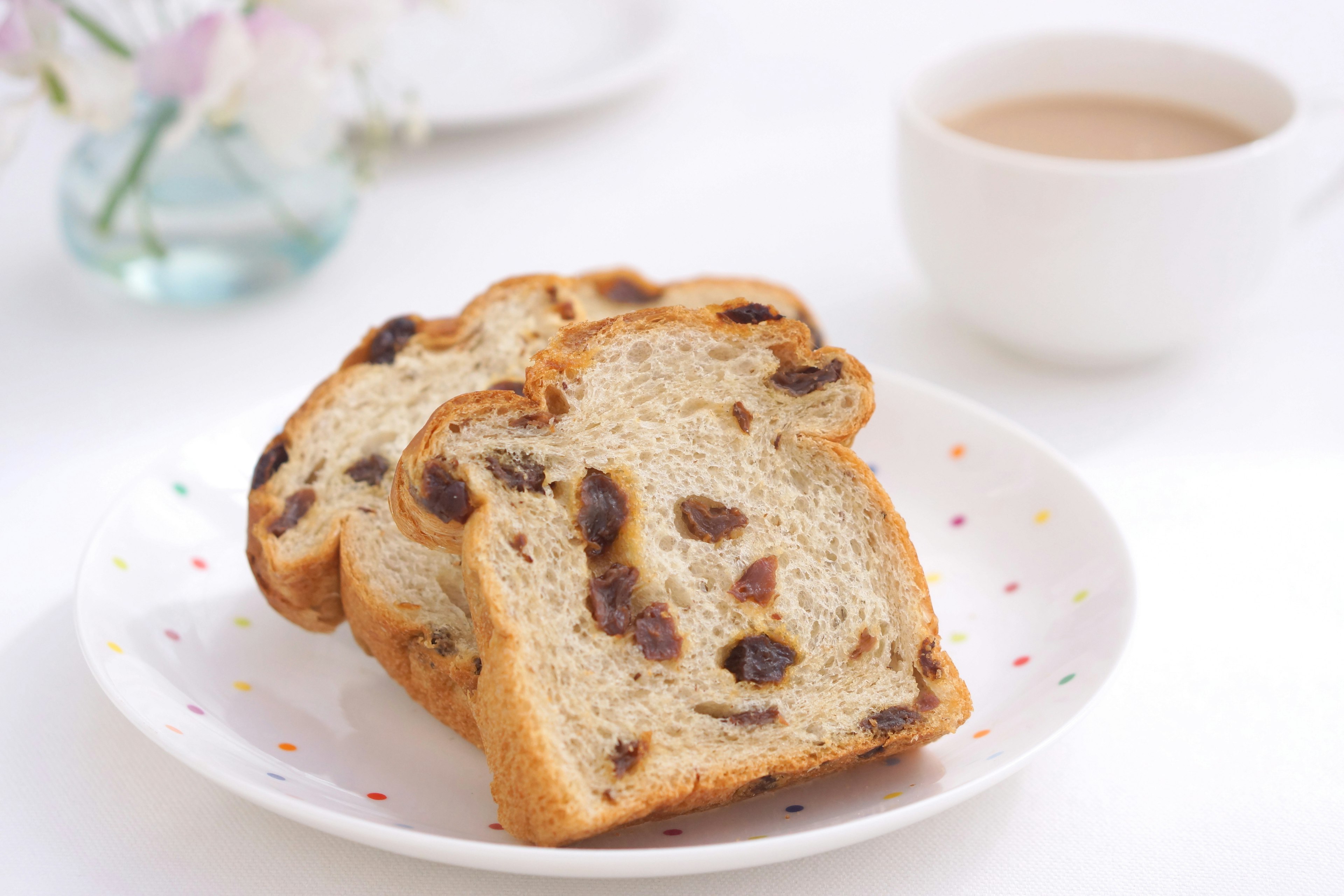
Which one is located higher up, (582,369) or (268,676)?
(582,369)

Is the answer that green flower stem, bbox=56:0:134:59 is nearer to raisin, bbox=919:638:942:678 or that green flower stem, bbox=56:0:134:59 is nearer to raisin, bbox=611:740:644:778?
raisin, bbox=611:740:644:778

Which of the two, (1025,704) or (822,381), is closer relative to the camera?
(1025,704)

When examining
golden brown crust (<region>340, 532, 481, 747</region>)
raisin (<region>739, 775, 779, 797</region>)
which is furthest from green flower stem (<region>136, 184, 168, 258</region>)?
raisin (<region>739, 775, 779, 797</region>)

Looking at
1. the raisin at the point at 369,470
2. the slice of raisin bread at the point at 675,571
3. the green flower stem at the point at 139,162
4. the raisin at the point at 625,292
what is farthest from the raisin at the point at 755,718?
the green flower stem at the point at 139,162

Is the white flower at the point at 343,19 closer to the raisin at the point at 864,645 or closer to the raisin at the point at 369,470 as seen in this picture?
the raisin at the point at 369,470

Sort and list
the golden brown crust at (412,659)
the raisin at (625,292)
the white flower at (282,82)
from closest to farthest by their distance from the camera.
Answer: the golden brown crust at (412,659) → the raisin at (625,292) → the white flower at (282,82)

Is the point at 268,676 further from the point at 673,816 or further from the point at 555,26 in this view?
the point at 555,26

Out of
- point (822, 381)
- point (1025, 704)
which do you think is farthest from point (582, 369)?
point (1025, 704)
